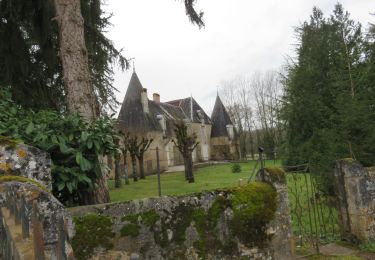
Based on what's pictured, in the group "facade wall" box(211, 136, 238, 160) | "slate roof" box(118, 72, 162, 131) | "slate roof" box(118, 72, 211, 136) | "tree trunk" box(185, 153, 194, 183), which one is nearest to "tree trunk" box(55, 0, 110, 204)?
"tree trunk" box(185, 153, 194, 183)

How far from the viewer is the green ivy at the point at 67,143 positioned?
448 cm

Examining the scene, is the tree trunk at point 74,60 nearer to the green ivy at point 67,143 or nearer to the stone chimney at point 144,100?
the green ivy at point 67,143

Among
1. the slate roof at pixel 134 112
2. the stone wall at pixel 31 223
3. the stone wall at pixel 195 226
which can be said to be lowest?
the stone wall at pixel 195 226

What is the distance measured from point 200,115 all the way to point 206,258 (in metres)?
37.4

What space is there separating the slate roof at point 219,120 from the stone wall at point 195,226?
38.0 meters

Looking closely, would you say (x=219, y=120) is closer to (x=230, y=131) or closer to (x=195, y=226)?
(x=230, y=131)

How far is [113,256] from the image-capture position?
3992mm

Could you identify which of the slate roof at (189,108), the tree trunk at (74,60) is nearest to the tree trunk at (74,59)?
the tree trunk at (74,60)

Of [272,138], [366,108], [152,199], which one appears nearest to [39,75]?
[152,199]

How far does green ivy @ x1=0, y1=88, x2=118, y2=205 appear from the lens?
14.7ft

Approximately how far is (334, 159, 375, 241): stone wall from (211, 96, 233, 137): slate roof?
119 ft

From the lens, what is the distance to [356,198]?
6.27 m

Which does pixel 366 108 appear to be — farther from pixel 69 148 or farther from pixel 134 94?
pixel 134 94

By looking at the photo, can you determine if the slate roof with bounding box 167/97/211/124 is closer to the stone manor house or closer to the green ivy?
the stone manor house
